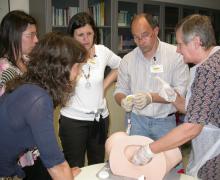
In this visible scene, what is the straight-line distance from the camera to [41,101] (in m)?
1.02

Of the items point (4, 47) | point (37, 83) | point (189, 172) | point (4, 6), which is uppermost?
point (4, 6)

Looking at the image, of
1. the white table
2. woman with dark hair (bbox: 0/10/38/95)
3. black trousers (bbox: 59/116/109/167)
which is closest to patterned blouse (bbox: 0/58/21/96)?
woman with dark hair (bbox: 0/10/38/95)

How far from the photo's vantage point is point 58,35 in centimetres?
113

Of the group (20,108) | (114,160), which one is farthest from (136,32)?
(20,108)

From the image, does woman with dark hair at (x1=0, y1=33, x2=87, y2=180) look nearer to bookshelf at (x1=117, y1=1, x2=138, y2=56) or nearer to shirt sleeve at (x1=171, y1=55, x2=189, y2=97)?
shirt sleeve at (x1=171, y1=55, x2=189, y2=97)

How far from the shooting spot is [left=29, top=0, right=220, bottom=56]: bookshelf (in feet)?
8.83

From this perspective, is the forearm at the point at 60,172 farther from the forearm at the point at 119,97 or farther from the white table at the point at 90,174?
the forearm at the point at 119,97

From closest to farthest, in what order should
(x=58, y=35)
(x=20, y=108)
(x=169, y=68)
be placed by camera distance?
(x=20, y=108)
(x=58, y=35)
(x=169, y=68)

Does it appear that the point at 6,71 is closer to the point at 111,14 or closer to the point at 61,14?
the point at 61,14

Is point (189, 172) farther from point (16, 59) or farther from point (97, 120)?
point (16, 59)

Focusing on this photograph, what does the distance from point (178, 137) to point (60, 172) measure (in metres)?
0.50

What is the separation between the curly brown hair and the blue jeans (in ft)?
2.91

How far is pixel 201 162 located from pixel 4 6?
229 cm

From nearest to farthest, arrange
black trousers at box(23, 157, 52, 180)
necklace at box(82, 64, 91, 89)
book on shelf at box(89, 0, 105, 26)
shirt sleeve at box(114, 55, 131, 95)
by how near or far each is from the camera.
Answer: black trousers at box(23, 157, 52, 180) → necklace at box(82, 64, 91, 89) → shirt sleeve at box(114, 55, 131, 95) → book on shelf at box(89, 0, 105, 26)
